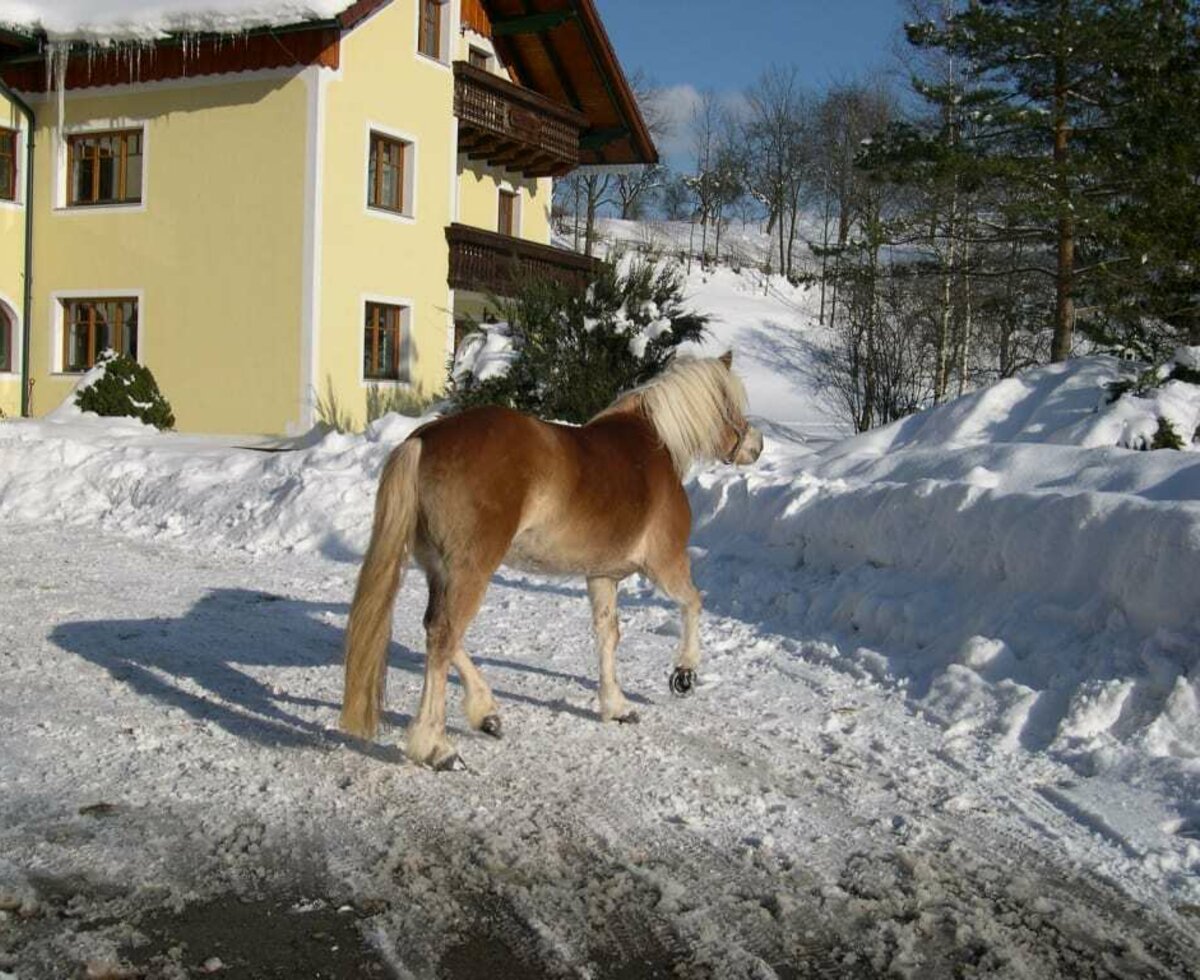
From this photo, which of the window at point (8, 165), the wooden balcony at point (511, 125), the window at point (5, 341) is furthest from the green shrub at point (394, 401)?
the window at point (8, 165)

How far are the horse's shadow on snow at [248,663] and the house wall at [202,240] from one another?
14.4 metres

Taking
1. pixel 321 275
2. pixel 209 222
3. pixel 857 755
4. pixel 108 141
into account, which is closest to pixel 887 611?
pixel 857 755

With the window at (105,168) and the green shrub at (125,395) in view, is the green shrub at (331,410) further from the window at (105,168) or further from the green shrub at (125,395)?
the window at (105,168)

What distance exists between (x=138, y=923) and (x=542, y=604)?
17.2 feet

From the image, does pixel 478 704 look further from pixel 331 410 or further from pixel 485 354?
pixel 331 410

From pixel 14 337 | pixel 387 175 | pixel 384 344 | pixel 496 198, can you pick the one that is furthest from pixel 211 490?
pixel 496 198

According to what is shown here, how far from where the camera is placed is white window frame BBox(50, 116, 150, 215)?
22578 millimetres

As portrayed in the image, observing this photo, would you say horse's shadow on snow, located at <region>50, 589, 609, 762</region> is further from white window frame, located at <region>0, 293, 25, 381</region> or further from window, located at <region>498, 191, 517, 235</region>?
window, located at <region>498, 191, 517, 235</region>

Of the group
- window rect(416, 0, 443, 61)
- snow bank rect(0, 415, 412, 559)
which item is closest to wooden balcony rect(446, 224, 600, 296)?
window rect(416, 0, 443, 61)

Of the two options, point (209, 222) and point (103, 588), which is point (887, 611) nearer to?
point (103, 588)

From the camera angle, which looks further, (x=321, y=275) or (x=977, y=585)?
(x=321, y=275)

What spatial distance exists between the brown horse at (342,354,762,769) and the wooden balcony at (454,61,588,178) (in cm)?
2057

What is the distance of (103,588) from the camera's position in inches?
335

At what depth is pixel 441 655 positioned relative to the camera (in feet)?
15.7
